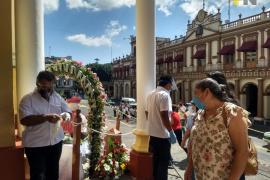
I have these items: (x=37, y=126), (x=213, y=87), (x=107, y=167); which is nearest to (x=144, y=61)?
(x=107, y=167)

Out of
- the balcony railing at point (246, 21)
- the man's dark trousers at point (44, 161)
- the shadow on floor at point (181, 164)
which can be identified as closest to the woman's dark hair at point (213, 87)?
the man's dark trousers at point (44, 161)

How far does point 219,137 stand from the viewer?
2.75 meters

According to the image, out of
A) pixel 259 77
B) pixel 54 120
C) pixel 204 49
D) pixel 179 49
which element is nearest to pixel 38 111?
pixel 54 120

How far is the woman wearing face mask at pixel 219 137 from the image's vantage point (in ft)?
8.72

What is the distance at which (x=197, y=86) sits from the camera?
2.91 m

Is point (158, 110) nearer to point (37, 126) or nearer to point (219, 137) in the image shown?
point (37, 126)

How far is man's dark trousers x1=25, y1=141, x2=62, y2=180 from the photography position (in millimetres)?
3664

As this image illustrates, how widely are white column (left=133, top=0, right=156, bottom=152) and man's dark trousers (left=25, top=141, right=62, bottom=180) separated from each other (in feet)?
8.10

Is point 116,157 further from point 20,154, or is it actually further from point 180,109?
point 180,109

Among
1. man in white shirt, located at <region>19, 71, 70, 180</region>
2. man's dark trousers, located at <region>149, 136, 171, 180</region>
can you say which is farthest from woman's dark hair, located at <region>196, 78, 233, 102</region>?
man's dark trousers, located at <region>149, 136, 171, 180</region>

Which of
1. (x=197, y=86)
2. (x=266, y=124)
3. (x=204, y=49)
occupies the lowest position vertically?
(x=266, y=124)

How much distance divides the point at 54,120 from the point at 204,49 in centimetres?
3390

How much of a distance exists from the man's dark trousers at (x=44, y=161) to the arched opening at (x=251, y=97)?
1133 inches

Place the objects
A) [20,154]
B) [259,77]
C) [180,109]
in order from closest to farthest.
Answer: [20,154]
[180,109]
[259,77]
